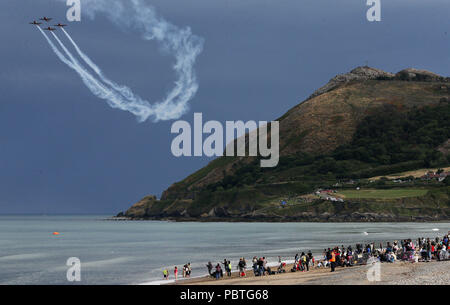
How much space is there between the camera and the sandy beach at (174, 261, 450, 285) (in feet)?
136

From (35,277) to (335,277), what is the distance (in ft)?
132

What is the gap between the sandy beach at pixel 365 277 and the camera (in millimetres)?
41500

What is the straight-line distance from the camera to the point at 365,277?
45719 mm

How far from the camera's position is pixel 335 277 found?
4856 centimetres

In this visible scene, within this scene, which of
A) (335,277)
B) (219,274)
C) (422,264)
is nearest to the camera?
(335,277)
